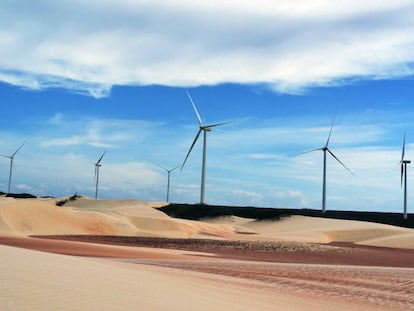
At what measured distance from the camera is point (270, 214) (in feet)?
273

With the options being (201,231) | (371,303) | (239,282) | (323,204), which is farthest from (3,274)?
(323,204)

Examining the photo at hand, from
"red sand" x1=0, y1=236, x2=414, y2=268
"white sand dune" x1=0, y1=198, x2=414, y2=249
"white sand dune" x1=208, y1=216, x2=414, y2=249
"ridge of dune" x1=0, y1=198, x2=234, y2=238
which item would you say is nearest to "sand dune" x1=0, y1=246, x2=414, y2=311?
"red sand" x1=0, y1=236, x2=414, y2=268

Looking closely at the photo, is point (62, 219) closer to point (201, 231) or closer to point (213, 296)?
point (201, 231)

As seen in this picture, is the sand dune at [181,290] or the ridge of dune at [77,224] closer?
the sand dune at [181,290]

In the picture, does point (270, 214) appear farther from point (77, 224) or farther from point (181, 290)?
point (181, 290)

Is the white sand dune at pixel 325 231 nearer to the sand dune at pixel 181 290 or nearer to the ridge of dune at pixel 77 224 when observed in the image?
the ridge of dune at pixel 77 224

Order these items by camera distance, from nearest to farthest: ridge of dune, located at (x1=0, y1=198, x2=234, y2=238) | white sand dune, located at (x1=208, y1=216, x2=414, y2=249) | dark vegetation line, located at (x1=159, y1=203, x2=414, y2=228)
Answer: ridge of dune, located at (x1=0, y1=198, x2=234, y2=238) < white sand dune, located at (x1=208, y1=216, x2=414, y2=249) < dark vegetation line, located at (x1=159, y1=203, x2=414, y2=228)

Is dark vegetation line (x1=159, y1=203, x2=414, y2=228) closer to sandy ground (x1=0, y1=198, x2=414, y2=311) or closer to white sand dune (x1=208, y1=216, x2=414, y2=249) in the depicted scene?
white sand dune (x1=208, y1=216, x2=414, y2=249)

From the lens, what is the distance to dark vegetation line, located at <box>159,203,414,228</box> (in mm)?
78938

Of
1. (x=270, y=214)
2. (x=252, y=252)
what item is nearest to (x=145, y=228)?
(x=270, y=214)

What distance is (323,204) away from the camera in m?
81.5

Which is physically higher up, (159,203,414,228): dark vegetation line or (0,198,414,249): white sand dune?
(159,203,414,228): dark vegetation line

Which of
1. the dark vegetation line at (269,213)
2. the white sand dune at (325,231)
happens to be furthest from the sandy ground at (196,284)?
the dark vegetation line at (269,213)

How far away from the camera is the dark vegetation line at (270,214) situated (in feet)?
259
